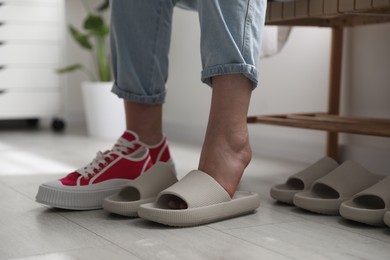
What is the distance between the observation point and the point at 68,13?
329 centimetres

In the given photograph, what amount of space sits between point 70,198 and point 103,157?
105 mm

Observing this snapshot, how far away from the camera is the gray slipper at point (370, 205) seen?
96 centimetres

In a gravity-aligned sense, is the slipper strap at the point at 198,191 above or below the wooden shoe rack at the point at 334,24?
below

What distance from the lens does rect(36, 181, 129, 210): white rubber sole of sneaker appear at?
105 cm

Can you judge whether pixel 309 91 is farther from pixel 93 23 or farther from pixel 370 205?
pixel 93 23

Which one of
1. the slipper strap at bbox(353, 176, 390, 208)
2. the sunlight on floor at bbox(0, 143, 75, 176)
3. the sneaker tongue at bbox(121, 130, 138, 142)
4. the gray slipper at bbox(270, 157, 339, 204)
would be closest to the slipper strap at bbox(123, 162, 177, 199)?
the sneaker tongue at bbox(121, 130, 138, 142)

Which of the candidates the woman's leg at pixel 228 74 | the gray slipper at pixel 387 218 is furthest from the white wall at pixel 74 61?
the gray slipper at pixel 387 218

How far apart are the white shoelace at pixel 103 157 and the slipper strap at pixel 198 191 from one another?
0.18m

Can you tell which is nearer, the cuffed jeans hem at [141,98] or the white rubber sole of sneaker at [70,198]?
the white rubber sole of sneaker at [70,198]

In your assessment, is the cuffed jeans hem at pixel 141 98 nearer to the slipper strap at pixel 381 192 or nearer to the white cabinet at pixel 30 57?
the slipper strap at pixel 381 192

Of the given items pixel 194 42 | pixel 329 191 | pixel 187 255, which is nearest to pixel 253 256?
pixel 187 255

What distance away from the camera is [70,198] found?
105cm

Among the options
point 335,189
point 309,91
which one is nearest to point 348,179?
point 335,189

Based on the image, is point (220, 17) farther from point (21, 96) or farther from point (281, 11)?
point (21, 96)
